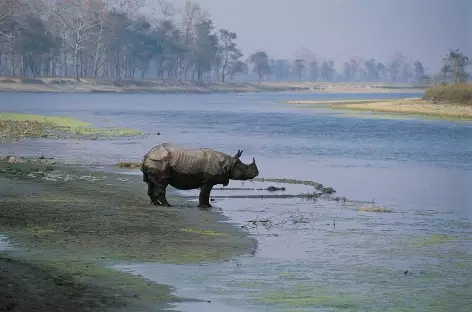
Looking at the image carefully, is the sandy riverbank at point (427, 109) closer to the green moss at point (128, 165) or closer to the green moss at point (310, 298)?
the green moss at point (128, 165)

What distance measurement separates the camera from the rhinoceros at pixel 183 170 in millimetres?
21281

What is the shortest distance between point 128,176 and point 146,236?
11841 mm

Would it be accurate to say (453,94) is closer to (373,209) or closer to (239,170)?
(373,209)

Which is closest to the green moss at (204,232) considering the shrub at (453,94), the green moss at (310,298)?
the green moss at (310,298)

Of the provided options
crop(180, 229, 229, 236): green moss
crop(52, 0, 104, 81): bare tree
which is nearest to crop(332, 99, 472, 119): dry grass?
crop(180, 229, 229, 236): green moss

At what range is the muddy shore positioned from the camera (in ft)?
38.9

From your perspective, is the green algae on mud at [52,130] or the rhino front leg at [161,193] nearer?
the rhino front leg at [161,193]

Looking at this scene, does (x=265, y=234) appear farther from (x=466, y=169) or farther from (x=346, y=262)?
(x=466, y=169)

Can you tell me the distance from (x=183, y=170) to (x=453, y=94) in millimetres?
69025

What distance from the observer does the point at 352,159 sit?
138ft

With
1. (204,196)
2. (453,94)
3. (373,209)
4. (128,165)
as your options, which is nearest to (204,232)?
(204,196)

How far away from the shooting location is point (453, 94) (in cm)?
8706

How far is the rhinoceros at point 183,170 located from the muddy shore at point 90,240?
478mm

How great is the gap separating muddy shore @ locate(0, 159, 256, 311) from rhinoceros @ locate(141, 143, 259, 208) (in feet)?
1.57
